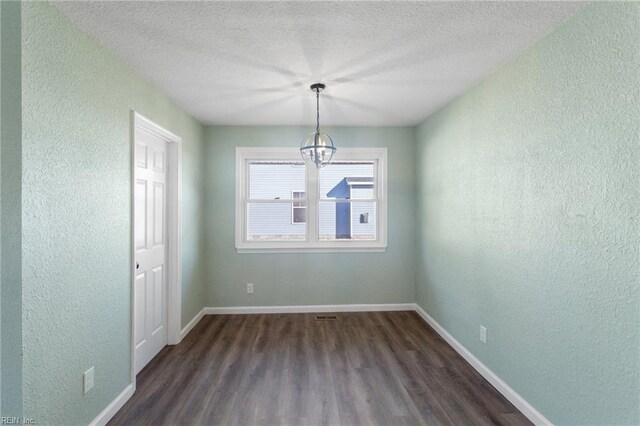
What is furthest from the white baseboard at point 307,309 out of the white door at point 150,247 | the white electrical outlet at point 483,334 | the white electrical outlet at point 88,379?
the white electrical outlet at point 88,379

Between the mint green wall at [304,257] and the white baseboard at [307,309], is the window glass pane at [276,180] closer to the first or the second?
the mint green wall at [304,257]

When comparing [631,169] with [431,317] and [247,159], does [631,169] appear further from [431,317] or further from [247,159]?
[247,159]

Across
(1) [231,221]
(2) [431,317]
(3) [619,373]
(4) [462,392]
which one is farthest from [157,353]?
(3) [619,373]

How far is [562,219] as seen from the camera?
64.2 inches

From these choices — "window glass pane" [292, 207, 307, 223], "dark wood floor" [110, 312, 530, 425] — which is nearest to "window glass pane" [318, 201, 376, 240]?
"window glass pane" [292, 207, 307, 223]

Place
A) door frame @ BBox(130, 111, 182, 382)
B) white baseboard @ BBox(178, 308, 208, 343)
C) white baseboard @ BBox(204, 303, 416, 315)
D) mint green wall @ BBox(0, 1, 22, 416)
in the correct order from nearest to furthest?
mint green wall @ BBox(0, 1, 22, 416) < door frame @ BBox(130, 111, 182, 382) < white baseboard @ BBox(178, 308, 208, 343) < white baseboard @ BBox(204, 303, 416, 315)

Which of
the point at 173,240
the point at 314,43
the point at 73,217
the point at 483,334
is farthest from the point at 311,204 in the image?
the point at 73,217

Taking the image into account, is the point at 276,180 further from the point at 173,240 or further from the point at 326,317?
the point at 326,317

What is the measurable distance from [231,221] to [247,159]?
2.81 ft

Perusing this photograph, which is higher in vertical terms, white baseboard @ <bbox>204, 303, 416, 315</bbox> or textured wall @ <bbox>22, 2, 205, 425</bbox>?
textured wall @ <bbox>22, 2, 205, 425</bbox>

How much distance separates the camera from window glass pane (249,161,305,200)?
149 inches

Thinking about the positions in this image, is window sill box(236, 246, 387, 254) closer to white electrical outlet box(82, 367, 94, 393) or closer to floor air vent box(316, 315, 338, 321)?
floor air vent box(316, 315, 338, 321)

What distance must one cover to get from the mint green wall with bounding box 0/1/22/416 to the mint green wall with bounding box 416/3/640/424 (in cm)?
283

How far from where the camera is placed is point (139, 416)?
6.23 feet
